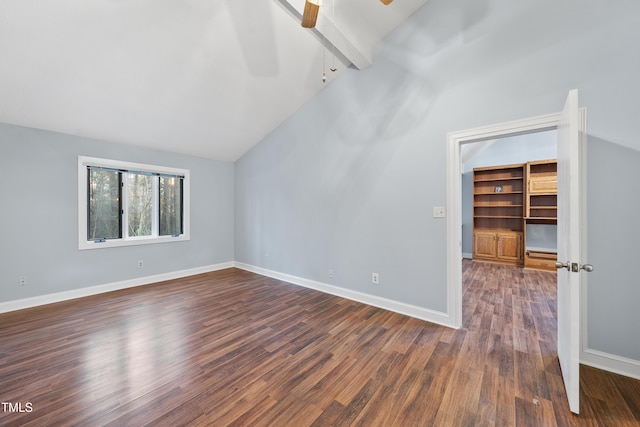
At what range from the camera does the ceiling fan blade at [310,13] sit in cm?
165

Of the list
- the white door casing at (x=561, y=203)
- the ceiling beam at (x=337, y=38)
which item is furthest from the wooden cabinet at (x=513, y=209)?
the ceiling beam at (x=337, y=38)

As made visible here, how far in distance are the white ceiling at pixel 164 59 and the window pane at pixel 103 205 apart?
603 millimetres

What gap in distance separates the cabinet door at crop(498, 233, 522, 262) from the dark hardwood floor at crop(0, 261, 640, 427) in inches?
95.0

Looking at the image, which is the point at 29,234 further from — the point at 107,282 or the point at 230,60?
the point at 230,60

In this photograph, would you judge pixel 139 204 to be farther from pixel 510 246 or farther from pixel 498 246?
pixel 510 246

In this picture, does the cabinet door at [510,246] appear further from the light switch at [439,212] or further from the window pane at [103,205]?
the window pane at [103,205]

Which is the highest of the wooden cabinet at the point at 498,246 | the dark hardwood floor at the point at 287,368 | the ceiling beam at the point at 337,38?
the ceiling beam at the point at 337,38

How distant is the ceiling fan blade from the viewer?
1.65 m

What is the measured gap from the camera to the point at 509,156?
221 inches

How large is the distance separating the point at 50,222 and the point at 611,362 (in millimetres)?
6145

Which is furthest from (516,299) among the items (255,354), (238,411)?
(238,411)

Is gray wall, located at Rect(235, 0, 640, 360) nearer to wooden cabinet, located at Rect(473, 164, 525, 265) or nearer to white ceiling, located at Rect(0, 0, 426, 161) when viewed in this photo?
white ceiling, located at Rect(0, 0, 426, 161)

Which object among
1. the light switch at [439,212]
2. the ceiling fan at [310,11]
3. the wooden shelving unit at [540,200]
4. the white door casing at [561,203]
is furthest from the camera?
the wooden shelving unit at [540,200]

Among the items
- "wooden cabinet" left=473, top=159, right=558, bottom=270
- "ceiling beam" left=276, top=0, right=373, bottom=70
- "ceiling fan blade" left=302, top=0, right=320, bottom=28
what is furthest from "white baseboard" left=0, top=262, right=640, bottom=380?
"wooden cabinet" left=473, top=159, right=558, bottom=270
